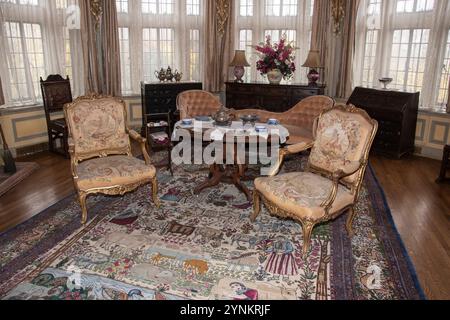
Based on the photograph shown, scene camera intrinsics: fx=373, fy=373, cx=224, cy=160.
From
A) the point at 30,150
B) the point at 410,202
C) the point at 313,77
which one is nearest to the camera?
the point at 410,202

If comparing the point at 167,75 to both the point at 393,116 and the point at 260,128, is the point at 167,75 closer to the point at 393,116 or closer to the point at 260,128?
the point at 260,128

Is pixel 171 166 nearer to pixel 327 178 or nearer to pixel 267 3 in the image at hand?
pixel 327 178

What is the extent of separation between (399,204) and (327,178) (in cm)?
134

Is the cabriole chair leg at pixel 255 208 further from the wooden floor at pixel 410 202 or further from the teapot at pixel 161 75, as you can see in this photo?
the teapot at pixel 161 75

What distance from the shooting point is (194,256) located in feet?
11.0

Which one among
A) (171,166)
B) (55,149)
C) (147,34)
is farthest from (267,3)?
(55,149)

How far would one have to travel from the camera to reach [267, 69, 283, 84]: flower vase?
7117 millimetres

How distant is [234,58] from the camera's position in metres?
7.34

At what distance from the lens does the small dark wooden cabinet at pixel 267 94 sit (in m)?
7.05

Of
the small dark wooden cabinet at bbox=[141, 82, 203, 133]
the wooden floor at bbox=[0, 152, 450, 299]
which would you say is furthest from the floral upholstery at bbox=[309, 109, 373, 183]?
the small dark wooden cabinet at bbox=[141, 82, 203, 133]

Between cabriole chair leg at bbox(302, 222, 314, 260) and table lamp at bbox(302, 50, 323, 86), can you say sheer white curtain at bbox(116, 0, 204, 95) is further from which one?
cabriole chair leg at bbox(302, 222, 314, 260)

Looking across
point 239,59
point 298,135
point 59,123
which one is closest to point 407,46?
point 298,135

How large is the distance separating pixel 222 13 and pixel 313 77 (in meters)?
2.30
